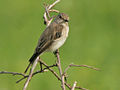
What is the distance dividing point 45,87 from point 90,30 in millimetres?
2821

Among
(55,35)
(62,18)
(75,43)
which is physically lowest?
(75,43)

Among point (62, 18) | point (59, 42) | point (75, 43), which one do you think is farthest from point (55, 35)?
point (75, 43)

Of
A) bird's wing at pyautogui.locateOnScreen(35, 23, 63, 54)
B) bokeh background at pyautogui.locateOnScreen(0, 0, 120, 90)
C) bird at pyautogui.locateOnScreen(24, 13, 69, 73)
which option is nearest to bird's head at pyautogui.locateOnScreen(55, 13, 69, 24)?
bird at pyautogui.locateOnScreen(24, 13, 69, 73)

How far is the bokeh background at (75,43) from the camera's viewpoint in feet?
30.3

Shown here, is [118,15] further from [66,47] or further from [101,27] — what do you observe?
[66,47]

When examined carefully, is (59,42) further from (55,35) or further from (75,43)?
(75,43)

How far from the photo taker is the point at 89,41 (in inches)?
420

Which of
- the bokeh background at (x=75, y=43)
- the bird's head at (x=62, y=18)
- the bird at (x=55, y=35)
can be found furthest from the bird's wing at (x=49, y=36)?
the bokeh background at (x=75, y=43)

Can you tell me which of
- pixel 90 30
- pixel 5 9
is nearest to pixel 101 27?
pixel 90 30

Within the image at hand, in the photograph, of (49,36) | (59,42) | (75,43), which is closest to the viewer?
(49,36)

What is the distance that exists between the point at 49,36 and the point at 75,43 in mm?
3941

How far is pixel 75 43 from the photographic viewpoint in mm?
10406

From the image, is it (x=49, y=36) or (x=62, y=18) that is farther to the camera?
(x=49, y=36)

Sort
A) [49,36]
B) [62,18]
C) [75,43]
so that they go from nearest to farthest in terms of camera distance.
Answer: [62,18]
[49,36]
[75,43]
